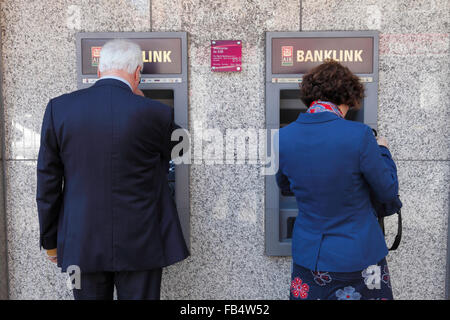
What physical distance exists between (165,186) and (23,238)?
54.1 inches

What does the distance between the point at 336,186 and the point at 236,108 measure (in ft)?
3.66

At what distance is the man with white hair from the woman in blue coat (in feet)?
2.06

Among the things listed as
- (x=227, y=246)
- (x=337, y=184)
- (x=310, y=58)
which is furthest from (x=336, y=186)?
(x=227, y=246)

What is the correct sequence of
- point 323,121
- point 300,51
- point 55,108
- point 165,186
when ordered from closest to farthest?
point 323,121
point 55,108
point 165,186
point 300,51

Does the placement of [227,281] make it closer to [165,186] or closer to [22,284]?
[165,186]

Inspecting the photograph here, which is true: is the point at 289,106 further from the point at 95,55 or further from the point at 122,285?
the point at 122,285

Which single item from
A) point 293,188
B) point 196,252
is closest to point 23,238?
point 196,252

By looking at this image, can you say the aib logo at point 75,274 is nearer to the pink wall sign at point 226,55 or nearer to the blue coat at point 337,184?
the blue coat at point 337,184

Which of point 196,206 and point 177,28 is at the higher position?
point 177,28

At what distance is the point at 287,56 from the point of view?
2426mm

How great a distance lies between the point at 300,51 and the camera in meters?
2.42

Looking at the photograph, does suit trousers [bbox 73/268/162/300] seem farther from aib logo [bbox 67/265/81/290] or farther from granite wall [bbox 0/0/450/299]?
granite wall [bbox 0/0/450/299]

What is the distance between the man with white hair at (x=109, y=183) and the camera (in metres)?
1.70

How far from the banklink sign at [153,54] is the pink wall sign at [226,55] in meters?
0.23
